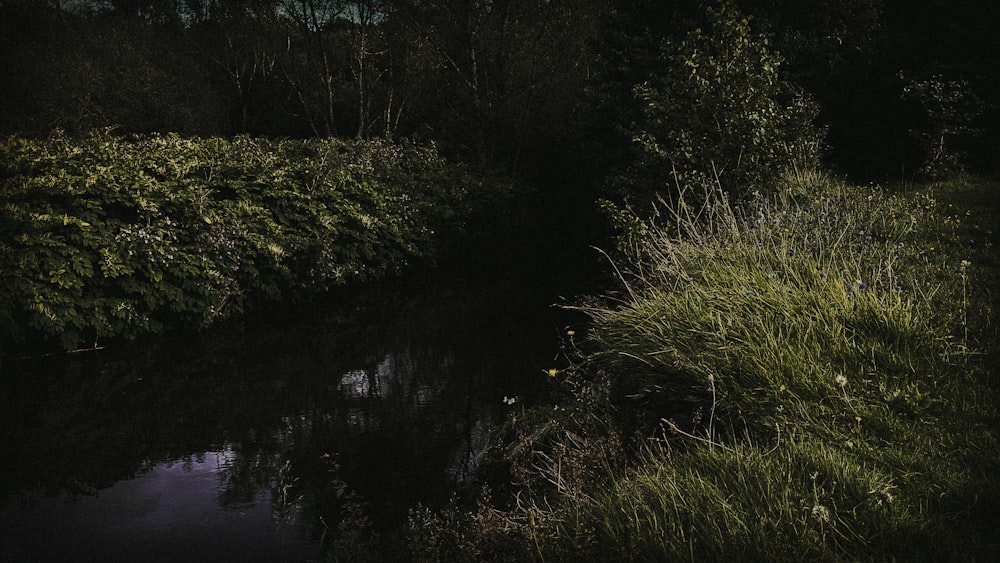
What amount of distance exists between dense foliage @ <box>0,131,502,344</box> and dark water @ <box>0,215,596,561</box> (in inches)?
22.5

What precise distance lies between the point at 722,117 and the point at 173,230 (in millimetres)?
7897

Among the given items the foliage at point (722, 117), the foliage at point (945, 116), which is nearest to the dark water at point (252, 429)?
the foliage at point (722, 117)

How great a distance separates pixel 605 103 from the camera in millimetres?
15922

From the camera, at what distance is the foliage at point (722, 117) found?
9.88m

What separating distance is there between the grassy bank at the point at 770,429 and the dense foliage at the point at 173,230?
17.6ft

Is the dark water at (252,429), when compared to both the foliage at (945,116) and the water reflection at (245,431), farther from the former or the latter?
the foliage at (945,116)

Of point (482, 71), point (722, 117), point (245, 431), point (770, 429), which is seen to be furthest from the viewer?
point (482, 71)

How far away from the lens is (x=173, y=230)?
896 centimetres

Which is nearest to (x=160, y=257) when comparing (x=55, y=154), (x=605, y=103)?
(x=55, y=154)

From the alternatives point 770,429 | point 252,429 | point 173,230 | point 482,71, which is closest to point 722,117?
point 770,429

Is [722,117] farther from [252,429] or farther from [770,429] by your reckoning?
[252,429]

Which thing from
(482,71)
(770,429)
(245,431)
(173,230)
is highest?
(482,71)

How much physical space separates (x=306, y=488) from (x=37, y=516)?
6.05ft

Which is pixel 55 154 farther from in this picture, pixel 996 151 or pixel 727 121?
pixel 996 151
